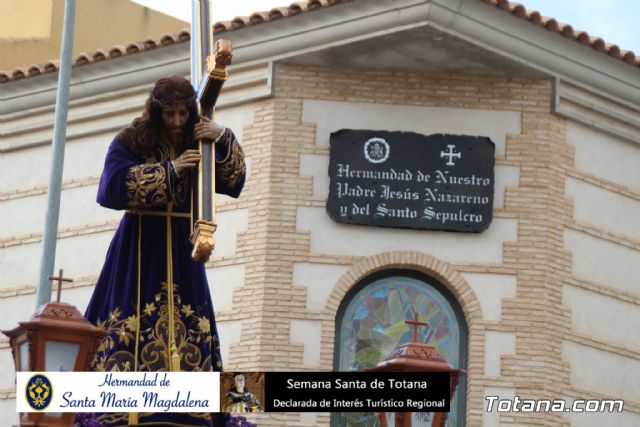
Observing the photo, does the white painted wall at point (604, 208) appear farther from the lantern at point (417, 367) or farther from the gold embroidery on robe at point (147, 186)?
the gold embroidery on robe at point (147, 186)

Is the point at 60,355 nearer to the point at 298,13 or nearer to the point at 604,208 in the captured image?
the point at 298,13

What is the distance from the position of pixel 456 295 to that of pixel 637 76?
10.6 ft

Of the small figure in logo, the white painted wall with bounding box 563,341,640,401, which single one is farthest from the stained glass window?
the small figure in logo

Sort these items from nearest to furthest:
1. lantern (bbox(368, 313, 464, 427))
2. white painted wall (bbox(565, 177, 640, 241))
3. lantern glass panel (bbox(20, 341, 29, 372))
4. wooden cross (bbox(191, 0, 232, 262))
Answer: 1. wooden cross (bbox(191, 0, 232, 262))
2. lantern glass panel (bbox(20, 341, 29, 372))
3. lantern (bbox(368, 313, 464, 427))
4. white painted wall (bbox(565, 177, 640, 241))

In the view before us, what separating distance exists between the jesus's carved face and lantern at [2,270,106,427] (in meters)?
1.11

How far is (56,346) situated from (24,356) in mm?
209

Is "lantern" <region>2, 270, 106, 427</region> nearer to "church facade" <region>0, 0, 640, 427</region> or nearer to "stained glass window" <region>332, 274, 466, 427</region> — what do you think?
"church facade" <region>0, 0, 640, 427</region>

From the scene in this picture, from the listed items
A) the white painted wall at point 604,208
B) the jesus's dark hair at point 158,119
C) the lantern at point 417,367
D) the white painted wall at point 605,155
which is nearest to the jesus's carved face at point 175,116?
the jesus's dark hair at point 158,119

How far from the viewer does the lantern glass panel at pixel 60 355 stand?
755cm

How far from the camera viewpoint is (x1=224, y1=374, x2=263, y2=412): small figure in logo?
25.9 ft

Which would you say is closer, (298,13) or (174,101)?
(174,101)

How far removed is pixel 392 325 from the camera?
16375 millimetres

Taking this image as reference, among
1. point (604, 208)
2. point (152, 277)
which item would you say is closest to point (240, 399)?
point (152, 277)

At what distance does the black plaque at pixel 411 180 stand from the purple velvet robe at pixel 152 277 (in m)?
8.40
